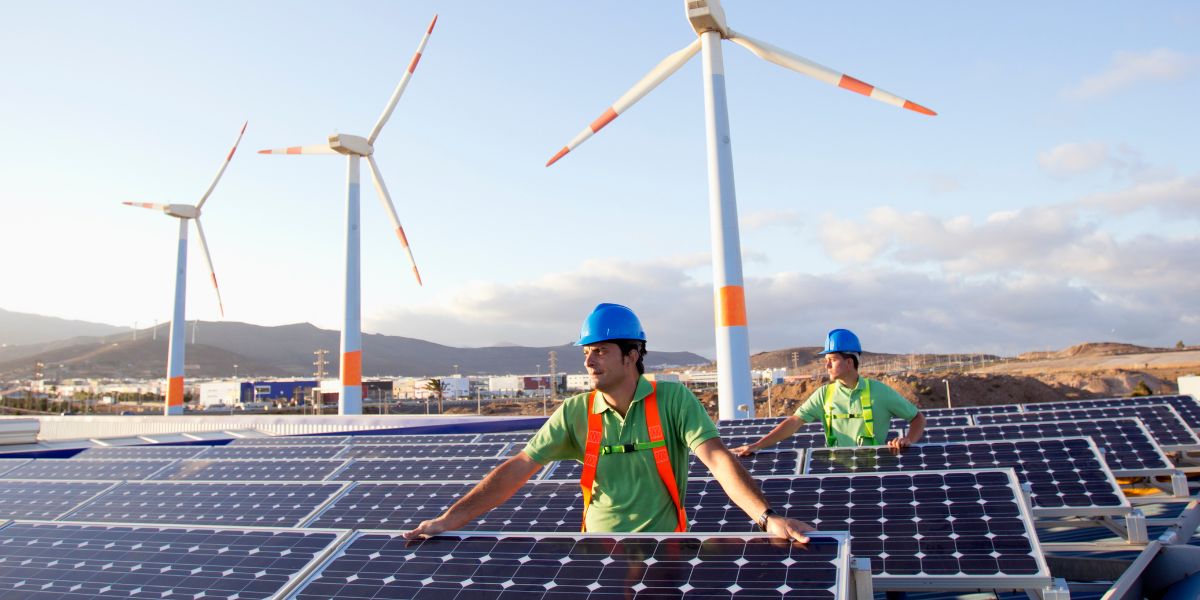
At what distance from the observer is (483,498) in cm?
511

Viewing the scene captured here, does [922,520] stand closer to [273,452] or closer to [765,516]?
[765,516]

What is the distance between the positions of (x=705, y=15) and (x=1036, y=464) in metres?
18.8

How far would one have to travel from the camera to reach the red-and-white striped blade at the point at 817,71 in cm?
2337

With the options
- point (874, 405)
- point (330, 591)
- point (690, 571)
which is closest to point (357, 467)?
point (874, 405)

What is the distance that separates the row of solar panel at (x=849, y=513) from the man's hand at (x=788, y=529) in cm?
51

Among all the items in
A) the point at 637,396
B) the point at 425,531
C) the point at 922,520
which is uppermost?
the point at 637,396

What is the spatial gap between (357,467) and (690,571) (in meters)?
9.60

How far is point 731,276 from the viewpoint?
2238 cm

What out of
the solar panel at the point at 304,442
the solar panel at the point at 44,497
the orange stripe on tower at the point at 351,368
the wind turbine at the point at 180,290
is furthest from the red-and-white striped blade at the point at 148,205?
the solar panel at the point at 44,497

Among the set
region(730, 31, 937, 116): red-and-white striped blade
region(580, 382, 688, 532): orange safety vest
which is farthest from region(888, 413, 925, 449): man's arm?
region(730, 31, 937, 116): red-and-white striped blade

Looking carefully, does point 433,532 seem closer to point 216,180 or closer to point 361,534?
point 361,534

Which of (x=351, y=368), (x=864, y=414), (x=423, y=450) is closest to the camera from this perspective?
(x=864, y=414)

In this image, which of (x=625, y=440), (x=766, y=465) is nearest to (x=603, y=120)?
(x=766, y=465)

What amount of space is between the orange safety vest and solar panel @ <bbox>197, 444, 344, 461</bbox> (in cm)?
1223
